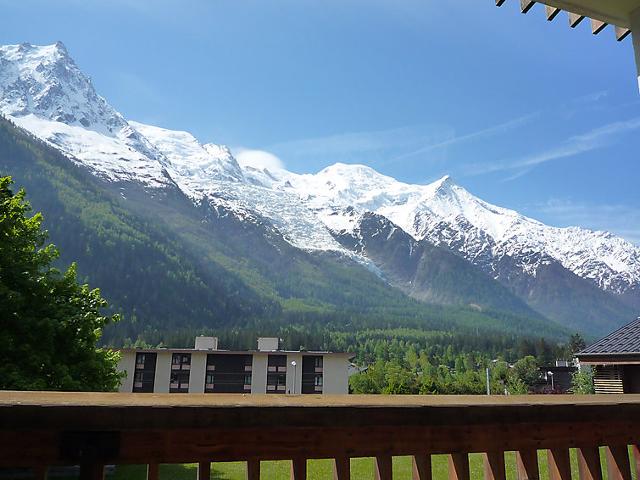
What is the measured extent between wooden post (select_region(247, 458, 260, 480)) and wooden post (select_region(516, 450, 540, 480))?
895 mm

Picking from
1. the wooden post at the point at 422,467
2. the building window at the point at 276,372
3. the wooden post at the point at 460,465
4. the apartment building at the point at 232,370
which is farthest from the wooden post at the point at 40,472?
the building window at the point at 276,372

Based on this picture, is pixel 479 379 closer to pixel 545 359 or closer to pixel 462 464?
pixel 545 359

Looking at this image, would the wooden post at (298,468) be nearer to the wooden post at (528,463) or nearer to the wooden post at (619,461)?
the wooden post at (528,463)

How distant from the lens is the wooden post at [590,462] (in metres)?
1.90

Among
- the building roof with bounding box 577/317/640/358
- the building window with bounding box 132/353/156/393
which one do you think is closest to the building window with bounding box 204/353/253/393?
the building window with bounding box 132/353/156/393

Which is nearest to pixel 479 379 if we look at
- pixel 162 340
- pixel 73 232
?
pixel 162 340

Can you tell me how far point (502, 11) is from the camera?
3932mm

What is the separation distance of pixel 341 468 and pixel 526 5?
3053 millimetres

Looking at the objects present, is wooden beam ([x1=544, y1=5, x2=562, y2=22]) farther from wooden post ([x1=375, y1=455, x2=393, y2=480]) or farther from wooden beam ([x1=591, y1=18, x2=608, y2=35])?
wooden post ([x1=375, y1=455, x2=393, y2=480])

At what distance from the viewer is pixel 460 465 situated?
1771 millimetres

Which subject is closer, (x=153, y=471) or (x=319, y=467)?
(x=153, y=471)

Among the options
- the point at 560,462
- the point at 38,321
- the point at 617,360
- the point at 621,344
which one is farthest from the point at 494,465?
the point at 621,344

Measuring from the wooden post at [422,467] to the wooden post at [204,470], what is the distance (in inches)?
25.6

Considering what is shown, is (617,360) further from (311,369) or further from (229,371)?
(229,371)
